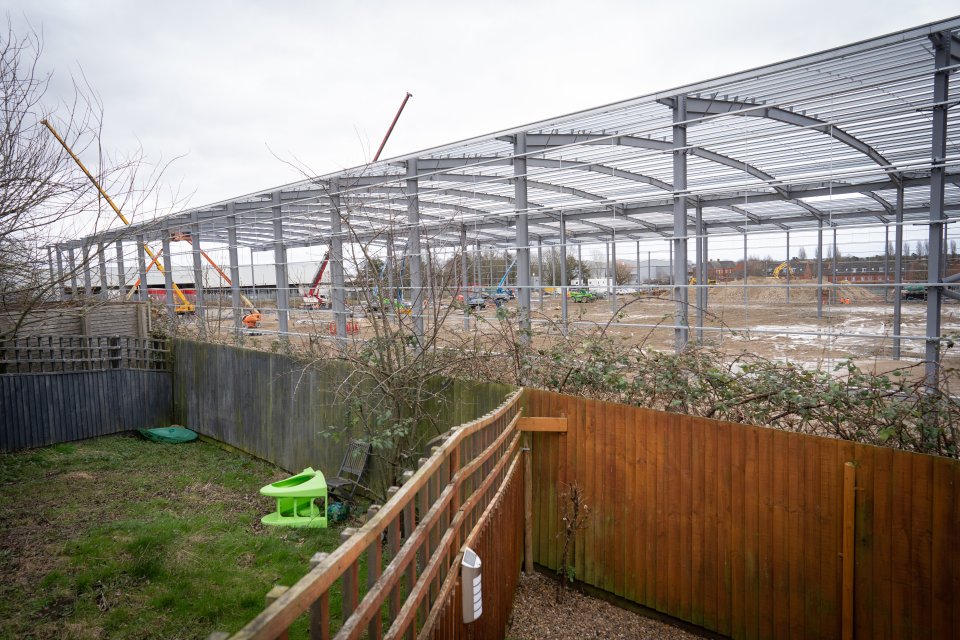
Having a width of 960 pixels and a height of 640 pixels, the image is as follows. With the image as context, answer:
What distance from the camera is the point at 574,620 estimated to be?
4613 mm

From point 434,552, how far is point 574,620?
8.84 feet

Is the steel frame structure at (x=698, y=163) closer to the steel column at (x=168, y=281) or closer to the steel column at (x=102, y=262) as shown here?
the steel column at (x=102, y=262)

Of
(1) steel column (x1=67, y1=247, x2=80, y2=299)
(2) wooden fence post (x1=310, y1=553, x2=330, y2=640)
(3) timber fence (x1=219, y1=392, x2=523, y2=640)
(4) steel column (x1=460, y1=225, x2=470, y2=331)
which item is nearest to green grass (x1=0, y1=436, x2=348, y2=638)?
(3) timber fence (x1=219, y1=392, x2=523, y2=640)

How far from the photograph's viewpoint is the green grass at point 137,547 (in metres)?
4.66

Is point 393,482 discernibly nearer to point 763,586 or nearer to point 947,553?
point 763,586

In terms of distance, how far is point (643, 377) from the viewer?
5.02 metres

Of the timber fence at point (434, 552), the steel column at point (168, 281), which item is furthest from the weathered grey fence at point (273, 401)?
the steel column at point (168, 281)

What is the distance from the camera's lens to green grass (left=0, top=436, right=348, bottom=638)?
15.3 feet

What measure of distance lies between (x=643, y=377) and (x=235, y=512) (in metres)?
5.26

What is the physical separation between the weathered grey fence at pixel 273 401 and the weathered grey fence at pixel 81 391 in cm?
49

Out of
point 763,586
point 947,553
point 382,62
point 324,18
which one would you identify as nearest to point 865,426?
→ point 947,553

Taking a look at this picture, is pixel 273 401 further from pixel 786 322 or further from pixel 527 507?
pixel 786 322

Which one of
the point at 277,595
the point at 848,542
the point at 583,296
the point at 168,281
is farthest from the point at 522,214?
the point at 168,281

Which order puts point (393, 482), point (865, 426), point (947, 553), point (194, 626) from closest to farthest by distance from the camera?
point (947, 553)
point (865, 426)
point (194, 626)
point (393, 482)
